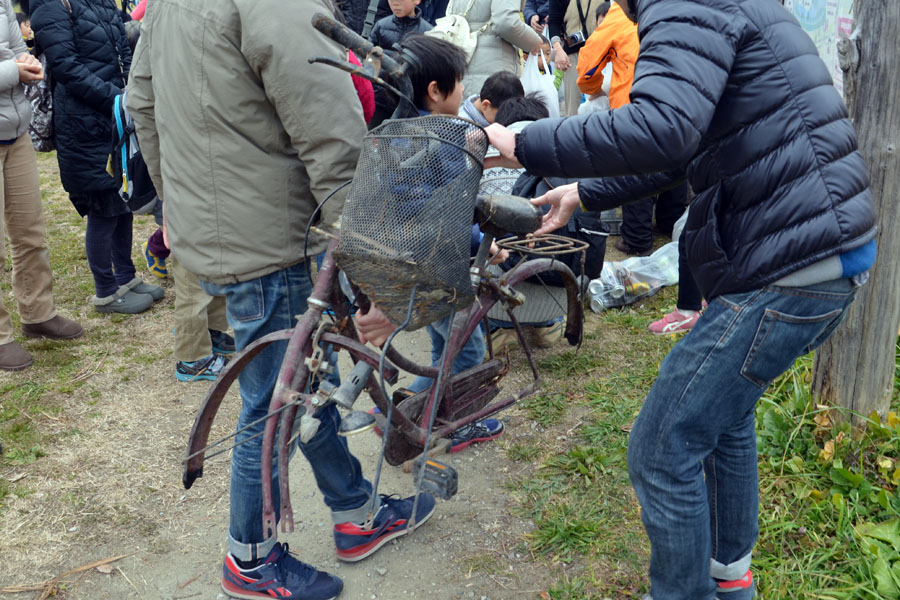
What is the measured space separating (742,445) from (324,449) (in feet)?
4.43

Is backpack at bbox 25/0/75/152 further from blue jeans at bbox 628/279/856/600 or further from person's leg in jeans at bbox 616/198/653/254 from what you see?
blue jeans at bbox 628/279/856/600

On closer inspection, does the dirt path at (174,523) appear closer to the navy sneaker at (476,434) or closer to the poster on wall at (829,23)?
the navy sneaker at (476,434)

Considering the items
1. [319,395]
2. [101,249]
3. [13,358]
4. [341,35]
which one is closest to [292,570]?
[319,395]

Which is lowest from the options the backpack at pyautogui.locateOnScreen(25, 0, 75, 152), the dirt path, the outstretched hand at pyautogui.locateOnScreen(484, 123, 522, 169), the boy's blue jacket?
the dirt path

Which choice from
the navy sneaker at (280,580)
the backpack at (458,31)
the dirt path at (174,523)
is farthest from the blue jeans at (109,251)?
the navy sneaker at (280,580)

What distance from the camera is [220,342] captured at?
4.55 meters

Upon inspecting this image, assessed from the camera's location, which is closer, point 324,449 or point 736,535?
point 736,535

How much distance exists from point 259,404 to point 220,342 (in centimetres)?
226

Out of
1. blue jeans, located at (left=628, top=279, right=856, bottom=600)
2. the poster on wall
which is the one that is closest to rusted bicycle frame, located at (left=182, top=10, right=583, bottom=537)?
blue jeans, located at (left=628, top=279, right=856, bottom=600)

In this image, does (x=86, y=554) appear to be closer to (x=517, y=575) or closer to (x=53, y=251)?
(x=517, y=575)

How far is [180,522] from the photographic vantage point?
124 inches

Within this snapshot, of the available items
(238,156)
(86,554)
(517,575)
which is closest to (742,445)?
(517,575)

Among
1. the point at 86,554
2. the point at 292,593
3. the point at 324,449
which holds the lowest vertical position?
the point at 86,554

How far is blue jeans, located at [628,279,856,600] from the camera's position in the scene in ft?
6.19
